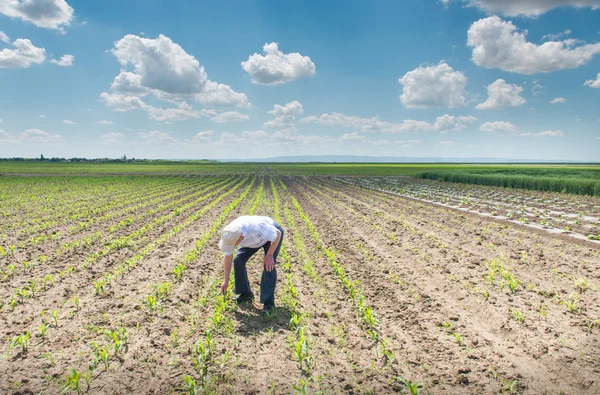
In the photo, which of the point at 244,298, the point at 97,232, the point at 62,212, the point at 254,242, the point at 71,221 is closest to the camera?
the point at 254,242

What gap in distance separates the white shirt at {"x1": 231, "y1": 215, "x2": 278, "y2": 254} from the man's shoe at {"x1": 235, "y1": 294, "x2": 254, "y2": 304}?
1.38 m

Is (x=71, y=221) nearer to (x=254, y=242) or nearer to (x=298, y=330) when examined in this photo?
(x=254, y=242)

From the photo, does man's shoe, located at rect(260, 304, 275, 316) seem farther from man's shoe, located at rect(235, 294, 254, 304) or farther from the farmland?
man's shoe, located at rect(235, 294, 254, 304)

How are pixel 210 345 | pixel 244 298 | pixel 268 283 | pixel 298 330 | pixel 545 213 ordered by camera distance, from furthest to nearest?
pixel 545 213, pixel 244 298, pixel 268 283, pixel 298 330, pixel 210 345

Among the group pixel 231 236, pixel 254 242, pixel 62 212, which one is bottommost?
pixel 62 212

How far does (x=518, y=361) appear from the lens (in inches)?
181

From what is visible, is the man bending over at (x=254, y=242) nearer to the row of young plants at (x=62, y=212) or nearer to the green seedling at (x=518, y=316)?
the green seedling at (x=518, y=316)

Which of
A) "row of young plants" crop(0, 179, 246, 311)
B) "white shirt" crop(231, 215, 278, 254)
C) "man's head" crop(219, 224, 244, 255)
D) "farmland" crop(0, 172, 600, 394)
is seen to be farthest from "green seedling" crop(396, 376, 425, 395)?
"row of young plants" crop(0, 179, 246, 311)

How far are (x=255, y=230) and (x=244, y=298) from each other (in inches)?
68.5

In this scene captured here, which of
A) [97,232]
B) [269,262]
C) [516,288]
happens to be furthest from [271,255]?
[97,232]

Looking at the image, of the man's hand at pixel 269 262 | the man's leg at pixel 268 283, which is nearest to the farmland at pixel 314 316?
the man's leg at pixel 268 283

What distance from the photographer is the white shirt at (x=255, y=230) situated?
209 inches

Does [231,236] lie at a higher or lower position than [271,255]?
higher

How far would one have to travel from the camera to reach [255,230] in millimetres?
5332
